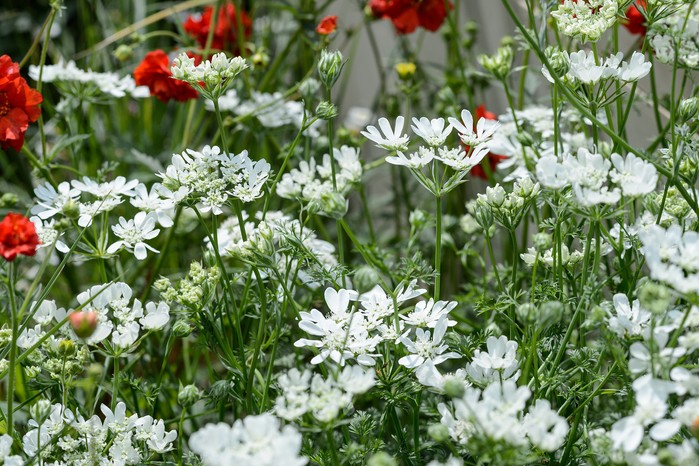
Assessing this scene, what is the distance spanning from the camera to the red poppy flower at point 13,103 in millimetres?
812

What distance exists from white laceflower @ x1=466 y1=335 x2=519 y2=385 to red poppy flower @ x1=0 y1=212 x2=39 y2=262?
1.17 ft

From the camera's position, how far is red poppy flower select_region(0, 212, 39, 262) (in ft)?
2.07

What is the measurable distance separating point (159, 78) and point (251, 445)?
64 centimetres

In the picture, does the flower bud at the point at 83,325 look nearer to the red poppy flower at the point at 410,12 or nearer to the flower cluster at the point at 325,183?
the flower cluster at the point at 325,183

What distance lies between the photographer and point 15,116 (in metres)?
0.82

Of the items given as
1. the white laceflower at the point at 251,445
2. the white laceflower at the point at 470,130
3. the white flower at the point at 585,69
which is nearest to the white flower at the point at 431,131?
the white laceflower at the point at 470,130

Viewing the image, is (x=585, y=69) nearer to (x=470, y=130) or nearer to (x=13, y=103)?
(x=470, y=130)

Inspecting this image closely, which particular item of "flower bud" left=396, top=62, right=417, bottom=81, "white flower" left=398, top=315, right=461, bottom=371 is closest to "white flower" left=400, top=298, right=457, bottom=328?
"white flower" left=398, top=315, right=461, bottom=371

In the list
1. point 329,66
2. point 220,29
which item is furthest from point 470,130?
point 220,29

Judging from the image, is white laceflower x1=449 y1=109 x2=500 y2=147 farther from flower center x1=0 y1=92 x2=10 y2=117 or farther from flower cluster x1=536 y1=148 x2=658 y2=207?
flower center x1=0 y1=92 x2=10 y2=117

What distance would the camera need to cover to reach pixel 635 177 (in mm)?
617

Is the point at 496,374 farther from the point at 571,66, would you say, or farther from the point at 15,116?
the point at 15,116

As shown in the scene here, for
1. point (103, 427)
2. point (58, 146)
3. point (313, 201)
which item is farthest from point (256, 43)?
point (103, 427)

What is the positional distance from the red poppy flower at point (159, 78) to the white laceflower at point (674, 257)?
24.6 inches
